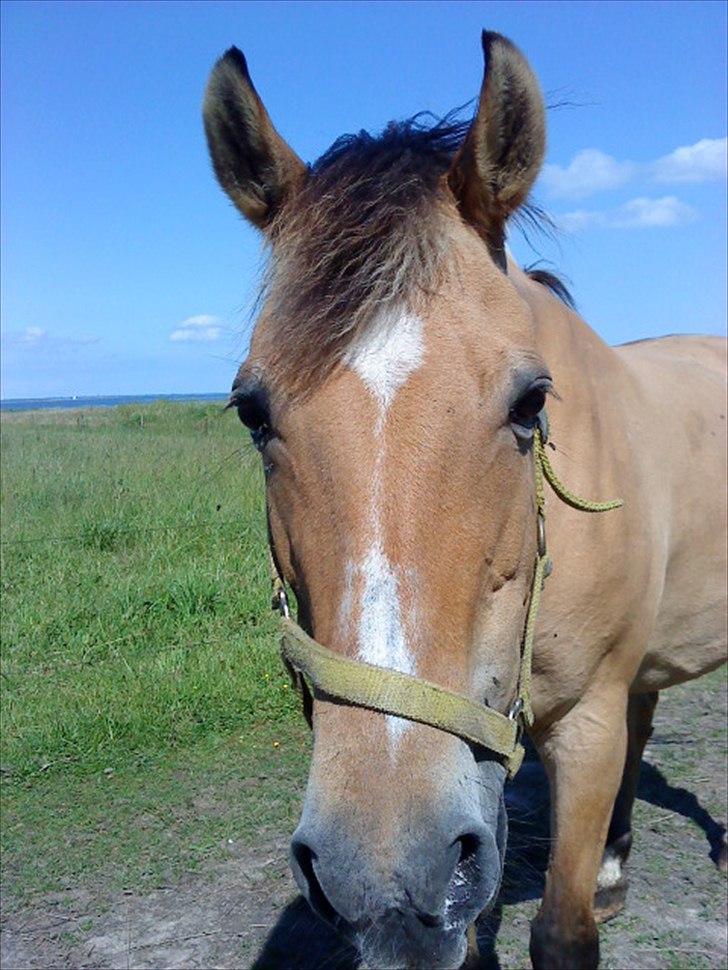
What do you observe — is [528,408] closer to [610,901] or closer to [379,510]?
[379,510]

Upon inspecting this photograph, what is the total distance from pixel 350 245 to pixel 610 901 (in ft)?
9.06

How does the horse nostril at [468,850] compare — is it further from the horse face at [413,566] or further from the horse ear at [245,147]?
the horse ear at [245,147]

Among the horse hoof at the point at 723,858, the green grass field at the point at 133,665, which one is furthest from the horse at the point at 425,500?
the horse hoof at the point at 723,858

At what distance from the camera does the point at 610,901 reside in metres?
3.28

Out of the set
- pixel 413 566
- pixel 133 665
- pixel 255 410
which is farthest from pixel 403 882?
pixel 133 665

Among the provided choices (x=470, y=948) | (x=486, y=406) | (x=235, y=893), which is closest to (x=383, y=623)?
(x=486, y=406)

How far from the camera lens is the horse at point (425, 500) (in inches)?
53.6

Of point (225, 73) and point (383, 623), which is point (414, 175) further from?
point (383, 623)

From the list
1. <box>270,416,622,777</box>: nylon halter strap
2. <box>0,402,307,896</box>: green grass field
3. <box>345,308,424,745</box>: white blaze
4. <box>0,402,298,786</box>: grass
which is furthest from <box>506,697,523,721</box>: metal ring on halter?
<box>0,402,298,786</box>: grass

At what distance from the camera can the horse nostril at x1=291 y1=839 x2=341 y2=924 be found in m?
1.38

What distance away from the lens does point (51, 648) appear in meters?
5.18

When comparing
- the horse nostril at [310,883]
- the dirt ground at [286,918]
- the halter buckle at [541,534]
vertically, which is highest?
the halter buckle at [541,534]

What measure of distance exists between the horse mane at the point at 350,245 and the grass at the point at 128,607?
1.53 m

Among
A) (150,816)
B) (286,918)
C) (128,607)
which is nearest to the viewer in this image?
(286,918)
